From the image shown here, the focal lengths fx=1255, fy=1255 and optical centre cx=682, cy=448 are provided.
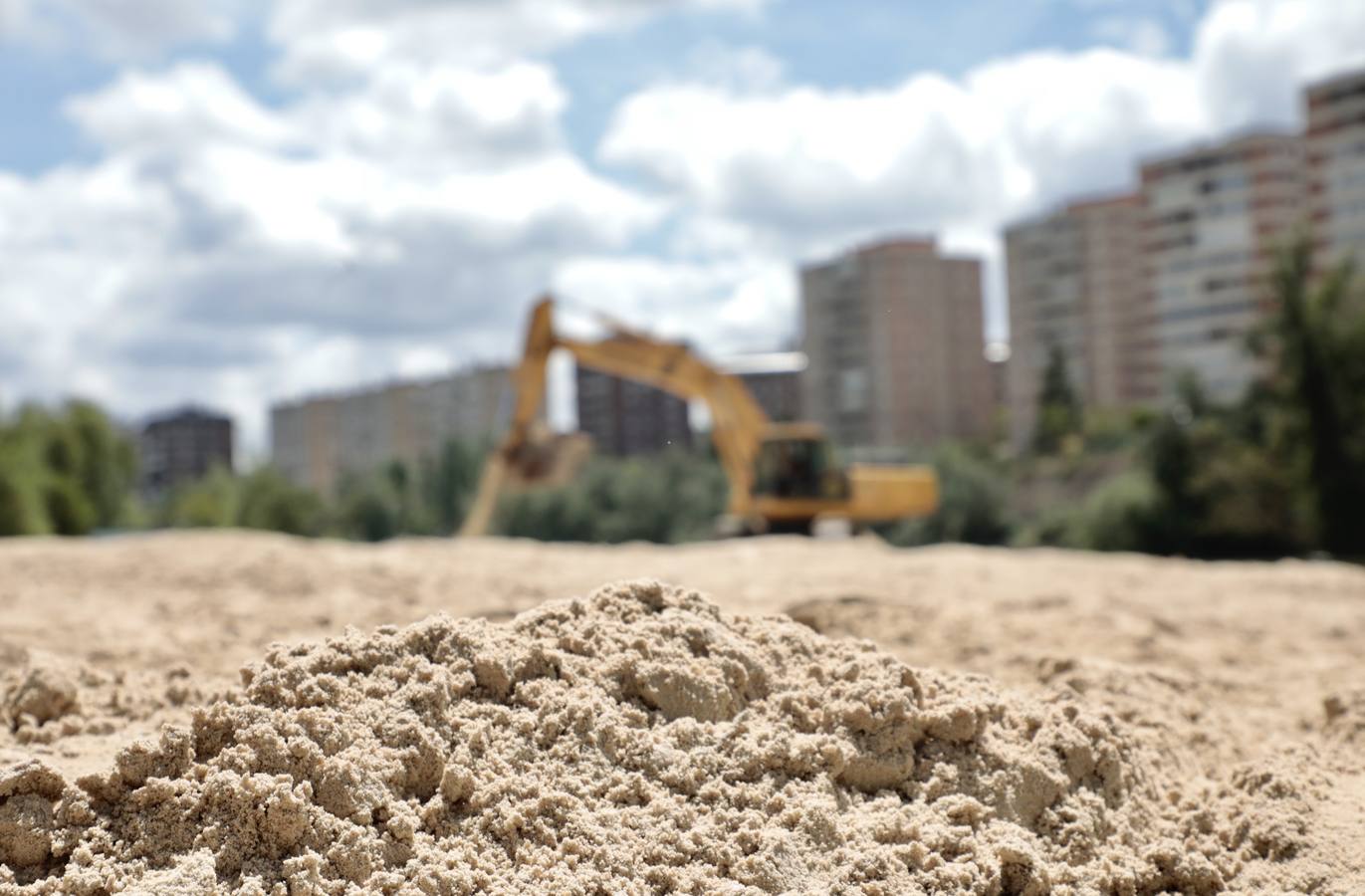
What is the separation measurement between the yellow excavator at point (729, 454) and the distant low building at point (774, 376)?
5690cm

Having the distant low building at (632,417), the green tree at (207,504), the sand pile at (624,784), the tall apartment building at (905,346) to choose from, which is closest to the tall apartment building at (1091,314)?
the tall apartment building at (905,346)

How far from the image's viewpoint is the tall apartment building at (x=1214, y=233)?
192 feet

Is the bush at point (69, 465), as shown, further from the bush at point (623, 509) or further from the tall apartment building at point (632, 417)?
the tall apartment building at point (632, 417)

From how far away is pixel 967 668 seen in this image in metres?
5.00

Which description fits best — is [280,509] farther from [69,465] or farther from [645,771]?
[645,771]

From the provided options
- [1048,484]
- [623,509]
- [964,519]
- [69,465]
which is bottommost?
[964,519]

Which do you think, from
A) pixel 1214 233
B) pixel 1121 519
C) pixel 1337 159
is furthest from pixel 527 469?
pixel 1214 233

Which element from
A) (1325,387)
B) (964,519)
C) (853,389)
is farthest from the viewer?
(853,389)

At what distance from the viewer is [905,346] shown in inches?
2813

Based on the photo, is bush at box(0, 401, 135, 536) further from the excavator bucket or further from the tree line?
the excavator bucket

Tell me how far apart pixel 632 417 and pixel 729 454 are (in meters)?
56.4

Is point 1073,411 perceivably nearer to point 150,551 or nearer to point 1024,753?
point 150,551

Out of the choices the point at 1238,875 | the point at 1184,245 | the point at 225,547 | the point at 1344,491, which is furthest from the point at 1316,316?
the point at 1184,245

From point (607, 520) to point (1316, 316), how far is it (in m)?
24.4
